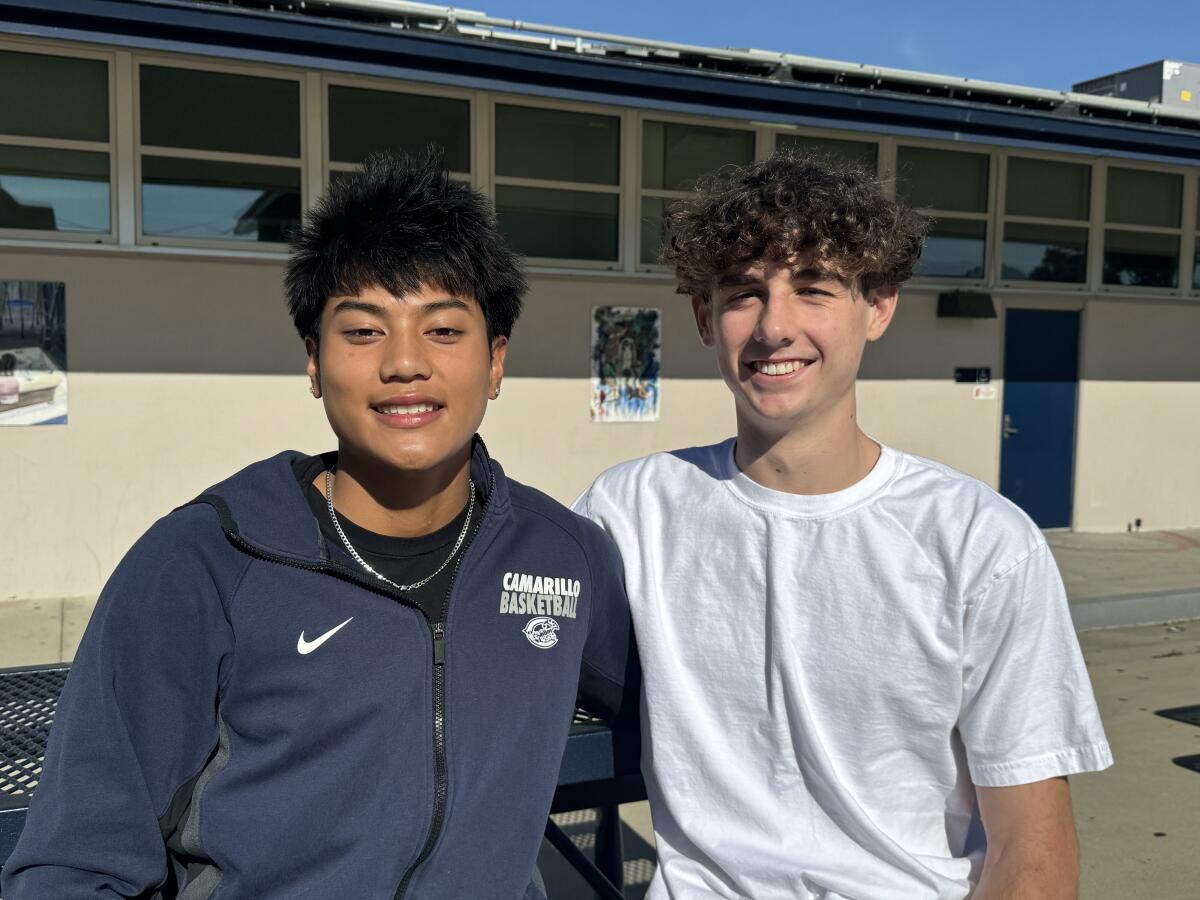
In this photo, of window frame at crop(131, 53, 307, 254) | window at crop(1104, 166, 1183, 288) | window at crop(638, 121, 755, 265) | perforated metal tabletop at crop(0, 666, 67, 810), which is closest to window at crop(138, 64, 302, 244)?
window frame at crop(131, 53, 307, 254)

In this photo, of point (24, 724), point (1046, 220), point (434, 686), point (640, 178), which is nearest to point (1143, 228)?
point (1046, 220)

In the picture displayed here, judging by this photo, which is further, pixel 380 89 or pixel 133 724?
pixel 380 89

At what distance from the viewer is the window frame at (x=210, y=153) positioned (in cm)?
715

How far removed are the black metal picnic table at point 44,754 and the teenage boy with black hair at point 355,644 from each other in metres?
0.28

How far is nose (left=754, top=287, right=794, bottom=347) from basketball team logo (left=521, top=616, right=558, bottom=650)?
0.68 m

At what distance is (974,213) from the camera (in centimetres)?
1013

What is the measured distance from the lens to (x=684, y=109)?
754 cm

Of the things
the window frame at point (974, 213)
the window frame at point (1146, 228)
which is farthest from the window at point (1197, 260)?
the window frame at point (974, 213)

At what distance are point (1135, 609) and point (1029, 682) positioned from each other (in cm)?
646

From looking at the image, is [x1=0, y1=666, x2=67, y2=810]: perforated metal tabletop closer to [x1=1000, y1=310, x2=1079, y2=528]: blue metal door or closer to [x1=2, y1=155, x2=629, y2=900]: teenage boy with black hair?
[x1=2, y1=155, x2=629, y2=900]: teenage boy with black hair

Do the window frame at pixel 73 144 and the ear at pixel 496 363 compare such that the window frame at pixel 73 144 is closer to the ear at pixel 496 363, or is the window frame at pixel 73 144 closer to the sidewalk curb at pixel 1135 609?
the ear at pixel 496 363

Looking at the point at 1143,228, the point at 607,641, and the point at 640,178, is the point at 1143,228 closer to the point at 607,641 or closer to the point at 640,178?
the point at 640,178

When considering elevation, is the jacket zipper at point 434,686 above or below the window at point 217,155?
below

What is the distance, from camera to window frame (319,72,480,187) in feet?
25.2
